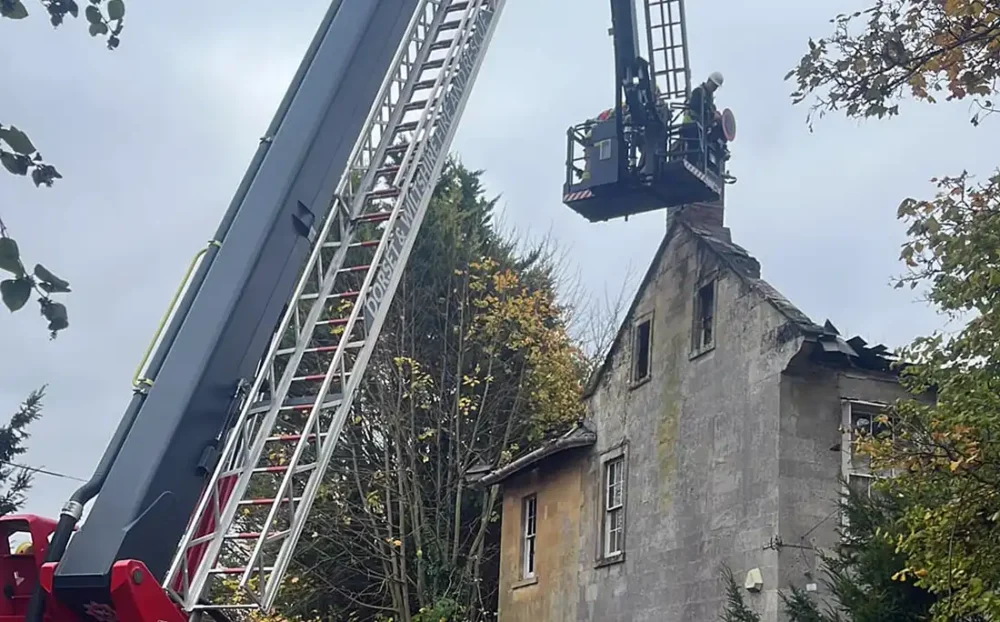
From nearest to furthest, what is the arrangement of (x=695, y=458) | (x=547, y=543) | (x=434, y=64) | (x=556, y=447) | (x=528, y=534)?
(x=434, y=64) → (x=695, y=458) → (x=556, y=447) → (x=547, y=543) → (x=528, y=534)

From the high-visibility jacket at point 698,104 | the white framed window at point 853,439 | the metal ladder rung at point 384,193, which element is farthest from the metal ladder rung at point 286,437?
the high-visibility jacket at point 698,104

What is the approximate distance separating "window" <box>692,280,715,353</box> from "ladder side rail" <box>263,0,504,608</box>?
20.1ft

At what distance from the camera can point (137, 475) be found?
6746 mm

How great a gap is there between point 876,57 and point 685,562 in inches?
332

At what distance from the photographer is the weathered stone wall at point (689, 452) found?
1441 cm

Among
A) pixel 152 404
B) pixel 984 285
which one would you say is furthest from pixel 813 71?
pixel 152 404

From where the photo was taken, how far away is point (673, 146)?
16.5 m

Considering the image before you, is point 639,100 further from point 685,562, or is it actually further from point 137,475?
point 137,475

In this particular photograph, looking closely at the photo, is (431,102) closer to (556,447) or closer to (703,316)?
(703,316)

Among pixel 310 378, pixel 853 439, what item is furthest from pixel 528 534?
pixel 310 378

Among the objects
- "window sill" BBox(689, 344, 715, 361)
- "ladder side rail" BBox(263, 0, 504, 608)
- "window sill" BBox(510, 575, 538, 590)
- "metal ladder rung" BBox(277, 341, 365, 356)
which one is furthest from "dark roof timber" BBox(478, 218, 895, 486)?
"metal ladder rung" BBox(277, 341, 365, 356)

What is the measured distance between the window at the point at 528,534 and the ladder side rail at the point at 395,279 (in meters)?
11.1

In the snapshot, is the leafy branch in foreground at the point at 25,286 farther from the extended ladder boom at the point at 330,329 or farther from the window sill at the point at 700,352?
the window sill at the point at 700,352

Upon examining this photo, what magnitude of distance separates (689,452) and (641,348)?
264 cm
